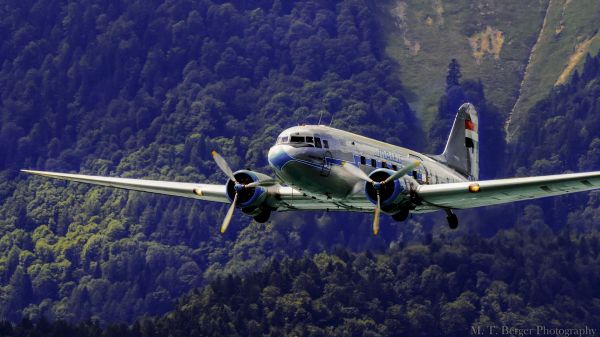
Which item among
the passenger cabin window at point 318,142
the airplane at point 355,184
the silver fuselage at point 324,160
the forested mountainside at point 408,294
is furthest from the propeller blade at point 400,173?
the forested mountainside at point 408,294

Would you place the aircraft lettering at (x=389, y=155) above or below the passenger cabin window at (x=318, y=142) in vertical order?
above

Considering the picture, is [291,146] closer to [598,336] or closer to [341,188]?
[341,188]

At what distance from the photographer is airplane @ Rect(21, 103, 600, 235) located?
60.3 metres

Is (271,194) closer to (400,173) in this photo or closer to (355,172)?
(355,172)

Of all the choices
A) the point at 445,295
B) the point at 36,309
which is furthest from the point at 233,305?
the point at 36,309

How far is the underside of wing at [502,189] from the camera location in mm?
59947

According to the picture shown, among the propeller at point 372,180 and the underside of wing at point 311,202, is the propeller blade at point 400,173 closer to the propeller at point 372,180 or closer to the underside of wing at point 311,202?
the propeller at point 372,180

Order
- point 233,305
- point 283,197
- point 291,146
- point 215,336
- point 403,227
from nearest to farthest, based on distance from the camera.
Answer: point 291,146
point 283,197
point 215,336
point 233,305
point 403,227

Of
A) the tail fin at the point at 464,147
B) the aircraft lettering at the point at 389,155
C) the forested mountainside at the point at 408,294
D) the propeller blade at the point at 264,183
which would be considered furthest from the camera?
the forested mountainside at the point at 408,294

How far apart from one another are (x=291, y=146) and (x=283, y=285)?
79839 mm

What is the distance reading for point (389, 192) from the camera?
201ft

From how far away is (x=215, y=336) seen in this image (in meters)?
124

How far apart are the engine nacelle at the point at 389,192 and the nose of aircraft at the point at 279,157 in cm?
353

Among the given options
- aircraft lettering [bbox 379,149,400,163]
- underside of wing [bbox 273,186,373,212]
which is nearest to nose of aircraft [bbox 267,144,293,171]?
underside of wing [bbox 273,186,373,212]
